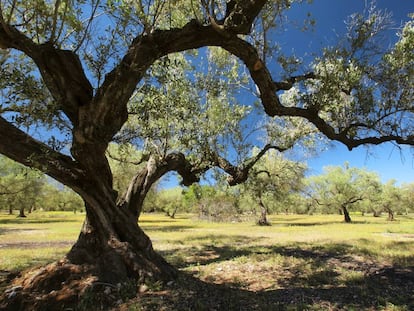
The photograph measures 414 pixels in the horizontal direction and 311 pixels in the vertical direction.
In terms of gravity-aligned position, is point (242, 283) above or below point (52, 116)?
below

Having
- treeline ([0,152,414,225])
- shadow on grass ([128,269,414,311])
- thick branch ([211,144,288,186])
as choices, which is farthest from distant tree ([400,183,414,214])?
shadow on grass ([128,269,414,311])

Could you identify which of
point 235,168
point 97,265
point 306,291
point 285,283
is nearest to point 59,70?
point 97,265

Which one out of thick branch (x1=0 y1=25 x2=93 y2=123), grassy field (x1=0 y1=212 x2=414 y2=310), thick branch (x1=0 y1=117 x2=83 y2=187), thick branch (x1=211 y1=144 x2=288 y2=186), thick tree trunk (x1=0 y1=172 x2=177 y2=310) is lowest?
grassy field (x1=0 y1=212 x2=414 y2=310)

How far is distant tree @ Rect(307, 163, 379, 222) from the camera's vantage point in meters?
51.3

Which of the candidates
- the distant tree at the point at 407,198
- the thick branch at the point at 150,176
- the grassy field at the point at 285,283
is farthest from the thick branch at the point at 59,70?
the distant tree at the point at 407,198

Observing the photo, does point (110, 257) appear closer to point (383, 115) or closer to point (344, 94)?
point (344, 94)

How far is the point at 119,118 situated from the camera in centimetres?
752

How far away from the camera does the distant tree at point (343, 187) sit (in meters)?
51.3

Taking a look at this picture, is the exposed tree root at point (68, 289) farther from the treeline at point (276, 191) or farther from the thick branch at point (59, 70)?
the treeline at point (276, 191)

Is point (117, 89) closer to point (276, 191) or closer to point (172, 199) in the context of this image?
point (276, 191)

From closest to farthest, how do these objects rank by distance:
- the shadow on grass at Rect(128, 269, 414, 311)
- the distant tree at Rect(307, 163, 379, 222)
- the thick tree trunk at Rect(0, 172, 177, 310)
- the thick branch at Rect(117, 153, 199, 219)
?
the shadow on grass at Rect(128, 269, 414, 311), the thick tree trunk at Rect(0, 172, 177, 310), the thick branch at Rect(117, 153, 199, 219), the distant tree at Rect(307, 163, 379, 222)

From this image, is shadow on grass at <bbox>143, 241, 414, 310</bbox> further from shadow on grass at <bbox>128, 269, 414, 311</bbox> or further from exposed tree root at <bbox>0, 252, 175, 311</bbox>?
exposed tree root at <bbox>0, 252, 175, 311</bbox>

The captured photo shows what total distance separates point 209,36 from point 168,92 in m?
3.78

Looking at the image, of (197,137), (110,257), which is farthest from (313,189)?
(110,257)
